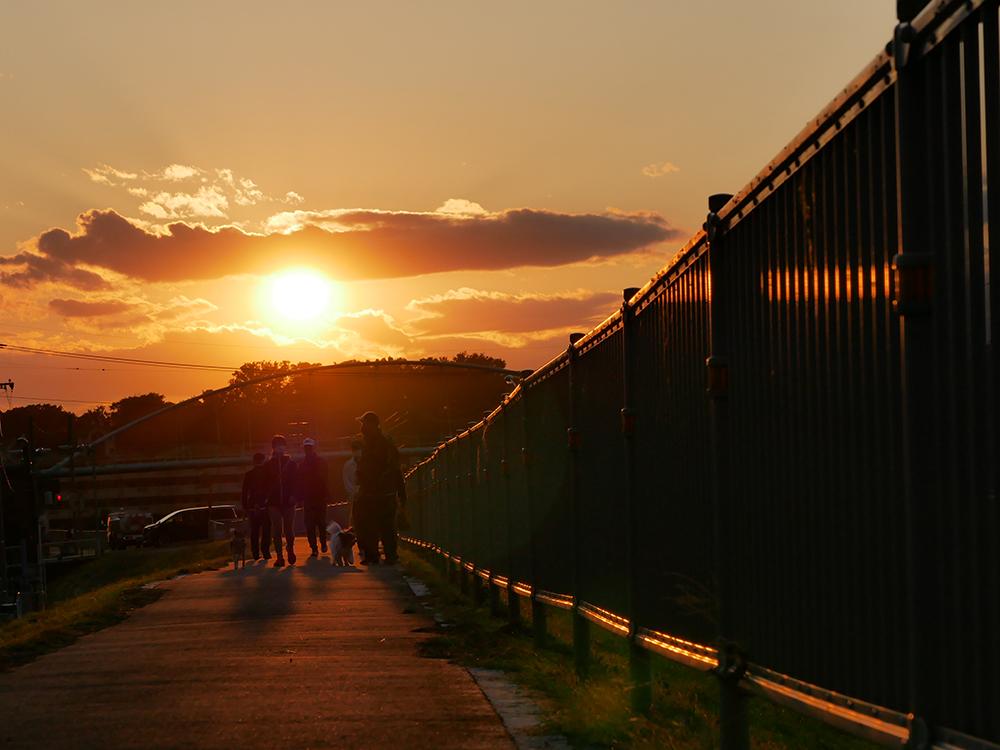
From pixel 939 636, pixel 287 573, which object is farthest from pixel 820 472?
pixel 287 573

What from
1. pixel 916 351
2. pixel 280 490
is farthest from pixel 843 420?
pixel 280 490

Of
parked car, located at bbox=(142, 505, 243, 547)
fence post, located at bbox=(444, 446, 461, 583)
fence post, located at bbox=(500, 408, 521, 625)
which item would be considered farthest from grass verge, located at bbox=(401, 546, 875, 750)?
parked car, located at bbox=(142, 505, 243, 547)

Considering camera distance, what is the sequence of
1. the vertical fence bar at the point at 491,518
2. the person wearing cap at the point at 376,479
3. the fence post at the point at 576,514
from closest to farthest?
1. the fence post at the point at 576,514
2. the vertical fence bar at the point at 491,518
3. the person wearing cap at the point at 376,479

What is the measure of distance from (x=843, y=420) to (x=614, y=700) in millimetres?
3635

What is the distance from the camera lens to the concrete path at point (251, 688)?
23.8 ft

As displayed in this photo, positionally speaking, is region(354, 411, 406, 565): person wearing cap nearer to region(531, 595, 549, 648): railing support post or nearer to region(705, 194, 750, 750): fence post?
region(531, 595, 549, 648): railing support post

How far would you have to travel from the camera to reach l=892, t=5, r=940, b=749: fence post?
3.68m

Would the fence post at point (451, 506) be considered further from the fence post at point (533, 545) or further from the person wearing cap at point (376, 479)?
the fence post at point (533, 545)

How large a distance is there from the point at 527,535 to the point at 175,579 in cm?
1029

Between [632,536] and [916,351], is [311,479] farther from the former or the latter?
[916,351]

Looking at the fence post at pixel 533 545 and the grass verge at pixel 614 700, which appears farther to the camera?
the fence post at pixel 533 545

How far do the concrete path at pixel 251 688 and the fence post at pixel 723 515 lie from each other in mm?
1356

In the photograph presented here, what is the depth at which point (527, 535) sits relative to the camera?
12.4m

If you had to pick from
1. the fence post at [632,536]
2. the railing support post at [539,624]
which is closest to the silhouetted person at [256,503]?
the railing support post at [539,624]
